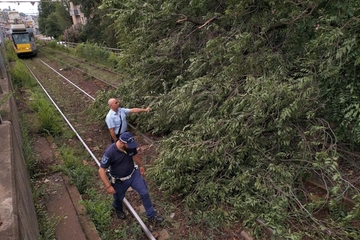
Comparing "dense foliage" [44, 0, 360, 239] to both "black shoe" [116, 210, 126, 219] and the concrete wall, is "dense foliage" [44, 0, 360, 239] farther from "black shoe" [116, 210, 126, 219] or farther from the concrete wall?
the concrete wall

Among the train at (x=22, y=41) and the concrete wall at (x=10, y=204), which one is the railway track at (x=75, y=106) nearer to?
the concrete wall at (x=10, y=204)

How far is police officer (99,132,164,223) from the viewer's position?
13.9 ft

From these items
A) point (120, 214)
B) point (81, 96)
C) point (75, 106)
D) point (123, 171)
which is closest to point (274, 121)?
point (123, 171)

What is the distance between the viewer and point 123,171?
14.5 ft

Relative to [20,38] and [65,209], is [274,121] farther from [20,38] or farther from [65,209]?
[20,38]

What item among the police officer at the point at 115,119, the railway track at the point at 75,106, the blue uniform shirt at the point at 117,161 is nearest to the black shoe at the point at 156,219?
the railway track at the point at 75,106

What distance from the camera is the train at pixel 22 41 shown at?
89.3 feet

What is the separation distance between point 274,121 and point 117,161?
2.70 m

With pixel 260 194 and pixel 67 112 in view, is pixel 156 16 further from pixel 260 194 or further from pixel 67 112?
pixel 67 112

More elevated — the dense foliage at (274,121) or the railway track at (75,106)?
the dense foliage at (274,121)

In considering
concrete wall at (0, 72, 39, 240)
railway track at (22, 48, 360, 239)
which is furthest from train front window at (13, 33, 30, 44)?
concrete wall at (0, 72, 39, 240)

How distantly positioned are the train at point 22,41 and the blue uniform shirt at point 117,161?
2816 cm

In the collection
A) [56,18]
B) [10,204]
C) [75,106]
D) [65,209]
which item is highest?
[56,18]

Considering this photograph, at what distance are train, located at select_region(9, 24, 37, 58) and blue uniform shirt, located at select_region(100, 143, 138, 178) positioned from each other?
28161 mm
